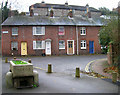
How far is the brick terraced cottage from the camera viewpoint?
29.8m

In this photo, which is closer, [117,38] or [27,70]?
[27,70]

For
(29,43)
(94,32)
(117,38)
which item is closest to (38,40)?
(29,43)

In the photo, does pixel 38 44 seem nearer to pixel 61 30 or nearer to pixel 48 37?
pixel 48 37

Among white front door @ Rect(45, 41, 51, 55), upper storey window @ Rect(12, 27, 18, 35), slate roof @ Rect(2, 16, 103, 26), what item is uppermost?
slate roof @ Rect(2, 16, 103, 26)

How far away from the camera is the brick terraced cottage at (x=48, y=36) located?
2977 centimetres

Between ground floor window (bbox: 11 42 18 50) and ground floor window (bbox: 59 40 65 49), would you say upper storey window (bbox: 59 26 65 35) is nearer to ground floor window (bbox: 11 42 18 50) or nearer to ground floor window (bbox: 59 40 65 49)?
ground floor window (bbox: 59 40 65 49)

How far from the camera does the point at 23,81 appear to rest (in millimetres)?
8859

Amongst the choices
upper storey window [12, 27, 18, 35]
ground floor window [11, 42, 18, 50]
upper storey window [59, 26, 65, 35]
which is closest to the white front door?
upper storey window [59, 26, 65, 35]

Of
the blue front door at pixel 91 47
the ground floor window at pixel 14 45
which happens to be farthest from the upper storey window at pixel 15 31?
the blue front door at pixel 91 47

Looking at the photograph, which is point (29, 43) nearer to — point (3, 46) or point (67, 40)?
point (3, 46)

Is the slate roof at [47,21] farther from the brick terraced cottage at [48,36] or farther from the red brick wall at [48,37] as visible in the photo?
the red brick wall at [48,37]

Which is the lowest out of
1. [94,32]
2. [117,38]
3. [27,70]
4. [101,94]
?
[101,94]

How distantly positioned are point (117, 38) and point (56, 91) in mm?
4620

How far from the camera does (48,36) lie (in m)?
30.7
